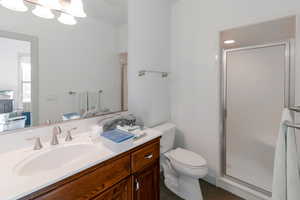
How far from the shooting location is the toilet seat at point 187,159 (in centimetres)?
165

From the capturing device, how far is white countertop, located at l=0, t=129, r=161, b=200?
0.66 meters

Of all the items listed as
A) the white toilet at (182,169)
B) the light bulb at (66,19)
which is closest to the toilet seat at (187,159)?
the white toilet at (182,169)

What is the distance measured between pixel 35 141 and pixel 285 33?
7.72 feet

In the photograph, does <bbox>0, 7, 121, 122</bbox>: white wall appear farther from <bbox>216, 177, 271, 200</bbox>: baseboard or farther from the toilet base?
<bbox>216, 177, 271, 200</bbox>: baseboard

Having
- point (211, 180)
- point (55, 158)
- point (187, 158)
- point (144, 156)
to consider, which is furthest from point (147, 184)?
point (211, 180)

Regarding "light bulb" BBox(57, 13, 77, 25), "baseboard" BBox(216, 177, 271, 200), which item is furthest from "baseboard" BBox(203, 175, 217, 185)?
"light bulb" BBox(57, 13, 77, 25)

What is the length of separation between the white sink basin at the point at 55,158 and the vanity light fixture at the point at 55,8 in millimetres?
988

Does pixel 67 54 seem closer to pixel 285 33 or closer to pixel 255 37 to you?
pixel 255 37

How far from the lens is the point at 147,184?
1.34 m

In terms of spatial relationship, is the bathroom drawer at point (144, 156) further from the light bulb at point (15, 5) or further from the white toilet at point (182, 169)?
the light bulb at point (15, 5)

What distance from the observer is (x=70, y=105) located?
1.40 metres

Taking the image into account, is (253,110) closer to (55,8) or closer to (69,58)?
(69,58)

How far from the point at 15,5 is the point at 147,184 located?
1.62 m

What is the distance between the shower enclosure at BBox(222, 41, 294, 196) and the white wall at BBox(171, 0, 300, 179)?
0.15m
